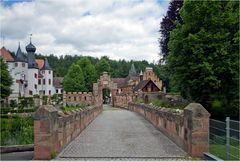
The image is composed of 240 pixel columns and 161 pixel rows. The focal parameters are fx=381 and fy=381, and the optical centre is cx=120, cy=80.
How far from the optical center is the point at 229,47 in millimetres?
22156

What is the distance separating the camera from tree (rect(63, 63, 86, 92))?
247ft

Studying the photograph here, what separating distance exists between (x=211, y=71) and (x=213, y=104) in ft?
8.80

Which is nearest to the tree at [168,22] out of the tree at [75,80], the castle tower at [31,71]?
the tree at [75,80]

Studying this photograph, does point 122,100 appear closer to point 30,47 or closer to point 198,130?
point 30,47

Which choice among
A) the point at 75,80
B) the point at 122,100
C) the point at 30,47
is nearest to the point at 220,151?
the point at 122,100

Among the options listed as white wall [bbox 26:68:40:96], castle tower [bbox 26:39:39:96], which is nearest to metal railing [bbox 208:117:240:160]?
white wall [bbox 26:68:40:96]

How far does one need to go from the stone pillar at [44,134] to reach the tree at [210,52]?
12.9m

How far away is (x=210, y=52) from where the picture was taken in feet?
73.8

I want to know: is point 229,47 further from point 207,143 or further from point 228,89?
point 207,143

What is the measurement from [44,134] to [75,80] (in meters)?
65.9

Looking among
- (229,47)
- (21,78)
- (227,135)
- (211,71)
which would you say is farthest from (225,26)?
(21,78)

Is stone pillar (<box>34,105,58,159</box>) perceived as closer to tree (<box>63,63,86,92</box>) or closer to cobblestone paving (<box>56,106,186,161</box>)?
cobblestone paving (<box>56,106,186,161</box>)

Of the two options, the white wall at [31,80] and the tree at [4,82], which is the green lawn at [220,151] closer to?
the tree at [4,82]

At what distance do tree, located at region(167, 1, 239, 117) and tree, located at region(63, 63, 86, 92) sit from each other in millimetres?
53178
